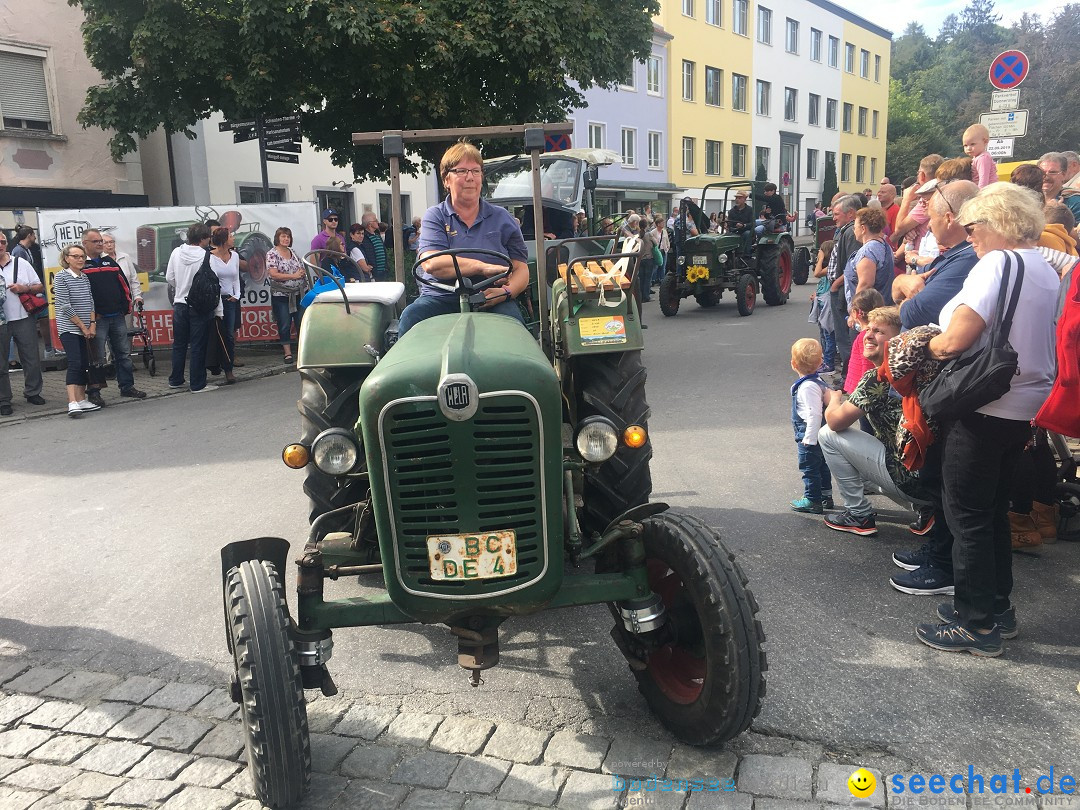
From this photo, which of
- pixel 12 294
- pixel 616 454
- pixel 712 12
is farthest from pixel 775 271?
pixel 712 12

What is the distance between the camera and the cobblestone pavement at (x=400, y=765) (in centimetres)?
283

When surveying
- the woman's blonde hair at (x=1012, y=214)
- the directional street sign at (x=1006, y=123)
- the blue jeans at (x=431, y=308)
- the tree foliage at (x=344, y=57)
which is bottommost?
Answer: the blue jeans at (x=431, y=308)

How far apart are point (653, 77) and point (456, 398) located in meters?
37.6

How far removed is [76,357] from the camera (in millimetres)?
9453

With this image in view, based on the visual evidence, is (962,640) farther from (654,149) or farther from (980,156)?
(654,149)

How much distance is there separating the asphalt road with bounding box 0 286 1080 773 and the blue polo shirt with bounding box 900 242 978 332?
127cm

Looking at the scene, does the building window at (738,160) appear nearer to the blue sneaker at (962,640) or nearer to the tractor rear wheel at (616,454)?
the tractor rear wheel at (616,454)

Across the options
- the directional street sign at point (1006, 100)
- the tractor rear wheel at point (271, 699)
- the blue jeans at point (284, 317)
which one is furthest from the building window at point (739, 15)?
the tractor rear wheel at point (271, 699)

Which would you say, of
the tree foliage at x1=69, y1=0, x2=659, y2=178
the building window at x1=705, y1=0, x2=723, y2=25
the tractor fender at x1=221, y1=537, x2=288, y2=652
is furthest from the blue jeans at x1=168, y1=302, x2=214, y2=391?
the building window at x1=705, y1=0, x2=723, y2=25

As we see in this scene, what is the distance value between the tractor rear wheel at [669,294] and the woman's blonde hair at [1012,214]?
39.7ft

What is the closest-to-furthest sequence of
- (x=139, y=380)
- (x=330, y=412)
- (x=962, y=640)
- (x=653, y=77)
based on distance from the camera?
(x=962, y=640)
(x=330, y=412)
(x=139, y=380)
(x=653, y=77)

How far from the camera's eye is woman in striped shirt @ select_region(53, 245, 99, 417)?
9383mm

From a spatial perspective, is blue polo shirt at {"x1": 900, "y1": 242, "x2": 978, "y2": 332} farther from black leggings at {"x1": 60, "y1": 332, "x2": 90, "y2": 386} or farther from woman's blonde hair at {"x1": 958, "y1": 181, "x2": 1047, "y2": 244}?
black leggings at {"x1": 60, "y1": 332, "x2": 90, "y2": 386}

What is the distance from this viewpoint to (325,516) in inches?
141
